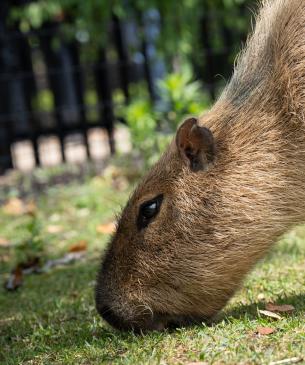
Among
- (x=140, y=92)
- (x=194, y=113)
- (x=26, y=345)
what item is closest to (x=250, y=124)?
(x=26, y=345)

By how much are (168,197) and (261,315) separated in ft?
2.63

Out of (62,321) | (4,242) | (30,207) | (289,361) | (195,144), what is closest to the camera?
(289,361)

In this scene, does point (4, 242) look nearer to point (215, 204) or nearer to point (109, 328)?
point (109, 328)

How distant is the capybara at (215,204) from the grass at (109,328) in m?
0.18

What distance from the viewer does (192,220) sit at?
13.5 ft

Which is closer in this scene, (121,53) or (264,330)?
(264,330)

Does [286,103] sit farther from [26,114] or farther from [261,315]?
[26,114]

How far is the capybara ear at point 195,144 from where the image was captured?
4.21 metres

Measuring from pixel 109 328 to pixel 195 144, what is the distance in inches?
44.1

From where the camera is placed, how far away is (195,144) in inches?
167

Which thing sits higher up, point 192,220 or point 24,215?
point 192,220

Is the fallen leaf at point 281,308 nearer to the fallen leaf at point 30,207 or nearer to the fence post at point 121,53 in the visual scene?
the fallen leaf at point 30,207

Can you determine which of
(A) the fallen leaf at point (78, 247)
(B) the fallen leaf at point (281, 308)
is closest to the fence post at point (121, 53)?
(A) the fallen leaf at point (78, 247)

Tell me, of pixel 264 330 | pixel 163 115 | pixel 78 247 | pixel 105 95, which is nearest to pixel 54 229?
pixel 78 247
